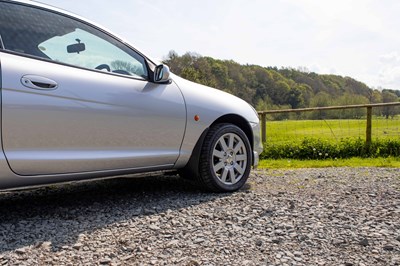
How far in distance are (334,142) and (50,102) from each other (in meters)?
7.39

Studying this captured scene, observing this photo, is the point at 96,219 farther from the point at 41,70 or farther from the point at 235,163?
the point at 235,163

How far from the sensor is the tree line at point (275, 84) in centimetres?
4130

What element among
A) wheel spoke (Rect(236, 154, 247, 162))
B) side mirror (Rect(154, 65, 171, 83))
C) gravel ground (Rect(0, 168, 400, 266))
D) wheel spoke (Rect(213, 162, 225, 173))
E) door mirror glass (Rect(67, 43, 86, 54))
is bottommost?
gravel ground (Rect(0, 168, 400, 266))

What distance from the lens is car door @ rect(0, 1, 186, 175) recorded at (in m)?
2.49

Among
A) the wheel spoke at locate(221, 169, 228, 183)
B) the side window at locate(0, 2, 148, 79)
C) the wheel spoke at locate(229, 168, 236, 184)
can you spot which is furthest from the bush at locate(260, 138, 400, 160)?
the side window at locate(0, 2, 148, 79)

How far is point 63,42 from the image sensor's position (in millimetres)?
2963

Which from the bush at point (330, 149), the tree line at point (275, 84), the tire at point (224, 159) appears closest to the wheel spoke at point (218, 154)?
the tire at point (224, 159)

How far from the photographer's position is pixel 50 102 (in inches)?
102

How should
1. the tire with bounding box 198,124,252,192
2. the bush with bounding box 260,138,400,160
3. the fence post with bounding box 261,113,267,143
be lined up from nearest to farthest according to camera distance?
the tire with bounding box 198,124,252,192 → the bush with bounding box 260,138,400,160 → the fence post with bounding box 261,113,267,143

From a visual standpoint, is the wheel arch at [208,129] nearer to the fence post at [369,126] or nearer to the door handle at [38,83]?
the door handle at [38,83]

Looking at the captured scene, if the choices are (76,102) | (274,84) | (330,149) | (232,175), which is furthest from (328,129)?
(274,84)

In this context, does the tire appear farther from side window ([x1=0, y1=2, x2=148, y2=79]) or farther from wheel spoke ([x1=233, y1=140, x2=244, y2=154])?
side window ([x1=0, y1=2, x2=148, y2=79])

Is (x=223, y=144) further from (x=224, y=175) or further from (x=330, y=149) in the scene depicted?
(x=330, y=149)

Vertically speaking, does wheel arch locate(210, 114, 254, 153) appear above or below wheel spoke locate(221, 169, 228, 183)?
above
